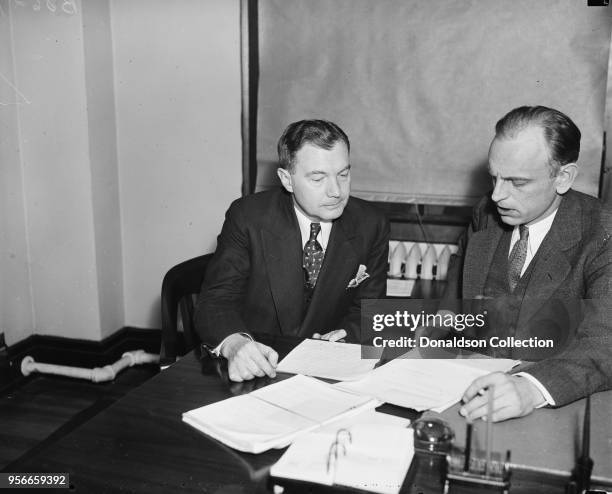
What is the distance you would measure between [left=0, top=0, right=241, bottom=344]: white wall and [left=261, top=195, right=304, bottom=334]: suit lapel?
1.32 m

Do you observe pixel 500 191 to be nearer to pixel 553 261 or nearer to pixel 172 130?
pixel 553 261

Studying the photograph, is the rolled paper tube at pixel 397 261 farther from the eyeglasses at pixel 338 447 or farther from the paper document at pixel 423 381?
the eyeglasses at pixel 338 447

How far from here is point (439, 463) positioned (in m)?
1.24

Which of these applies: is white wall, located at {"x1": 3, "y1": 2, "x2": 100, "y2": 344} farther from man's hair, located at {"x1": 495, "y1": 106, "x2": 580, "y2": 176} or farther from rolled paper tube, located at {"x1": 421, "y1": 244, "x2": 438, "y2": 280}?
man's hair, located at {"x1": 495, "y1": 106, "x2": 580, "y2": 176}

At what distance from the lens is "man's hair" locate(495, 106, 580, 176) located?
6.57 ft

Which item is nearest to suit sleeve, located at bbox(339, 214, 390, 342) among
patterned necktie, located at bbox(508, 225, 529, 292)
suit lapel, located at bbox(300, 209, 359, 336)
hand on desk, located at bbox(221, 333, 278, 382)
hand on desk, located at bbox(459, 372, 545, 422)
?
suit lapel, located at bbox(300, 209, 359, 336)

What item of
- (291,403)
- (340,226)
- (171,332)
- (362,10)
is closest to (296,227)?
(340,226)

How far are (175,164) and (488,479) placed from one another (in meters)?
2.87

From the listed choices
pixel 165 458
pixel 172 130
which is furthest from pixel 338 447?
pixel 172 130

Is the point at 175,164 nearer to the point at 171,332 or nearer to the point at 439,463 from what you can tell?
the point at 171,332

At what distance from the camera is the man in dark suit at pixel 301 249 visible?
2.24 meters

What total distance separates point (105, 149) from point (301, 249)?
1742mm

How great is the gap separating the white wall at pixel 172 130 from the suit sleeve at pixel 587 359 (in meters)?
2.21

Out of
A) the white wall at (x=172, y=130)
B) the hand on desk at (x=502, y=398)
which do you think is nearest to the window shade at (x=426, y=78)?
the white wall at (x=172, y=130)
